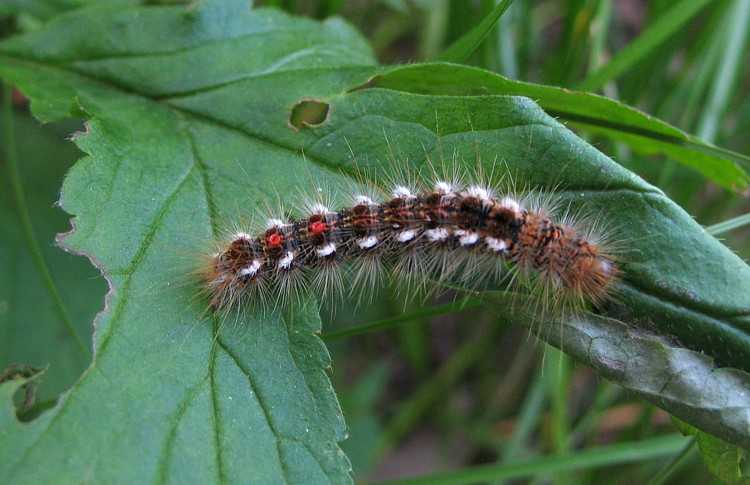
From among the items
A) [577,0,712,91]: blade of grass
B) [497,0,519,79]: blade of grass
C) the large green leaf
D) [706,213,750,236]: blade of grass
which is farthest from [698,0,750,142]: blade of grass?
the large green leaf

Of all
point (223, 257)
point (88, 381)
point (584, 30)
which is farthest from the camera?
point (584, 30)

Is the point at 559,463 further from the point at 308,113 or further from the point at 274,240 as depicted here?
the point at 308,113

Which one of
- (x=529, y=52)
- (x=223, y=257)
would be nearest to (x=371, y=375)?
(x=223, y=257)

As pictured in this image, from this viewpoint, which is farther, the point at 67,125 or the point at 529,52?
the point at 529,52

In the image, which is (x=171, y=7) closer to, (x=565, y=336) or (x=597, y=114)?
(x=597, y=114)

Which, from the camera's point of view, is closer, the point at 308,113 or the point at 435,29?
the point at 308,113

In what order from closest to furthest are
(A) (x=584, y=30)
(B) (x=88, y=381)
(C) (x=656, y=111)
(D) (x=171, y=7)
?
(B) (x=88, y=381), (D) (x=171, y=7), (A) (x=584, y=30), (C) (x=656, y=111)

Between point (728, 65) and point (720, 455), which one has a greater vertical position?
point (728, 65)

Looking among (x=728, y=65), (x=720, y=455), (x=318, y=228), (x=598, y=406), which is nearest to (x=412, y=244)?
(x=318, y=228)
